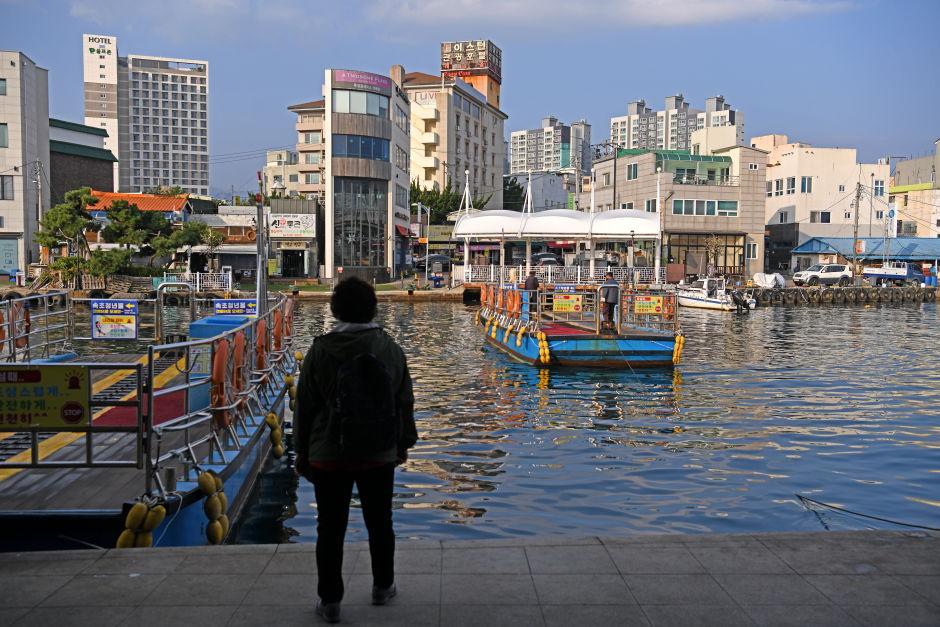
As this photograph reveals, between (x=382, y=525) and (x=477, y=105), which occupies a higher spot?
(x=477, y=105)

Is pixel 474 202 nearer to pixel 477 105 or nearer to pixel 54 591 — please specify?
pixel 477 105

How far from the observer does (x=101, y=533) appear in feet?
19.9

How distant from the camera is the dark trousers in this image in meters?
4.46

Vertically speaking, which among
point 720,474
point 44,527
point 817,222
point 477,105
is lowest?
point 720,474

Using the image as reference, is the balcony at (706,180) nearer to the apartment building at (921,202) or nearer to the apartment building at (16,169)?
the apartment building at (921,202)

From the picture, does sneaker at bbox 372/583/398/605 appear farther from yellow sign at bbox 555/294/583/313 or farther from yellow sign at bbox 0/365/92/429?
yellow sign at bbox 555/294/583/313

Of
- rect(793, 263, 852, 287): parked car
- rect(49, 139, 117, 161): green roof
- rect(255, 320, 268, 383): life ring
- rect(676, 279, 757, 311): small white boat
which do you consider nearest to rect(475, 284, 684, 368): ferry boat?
rect(255, 320, 268, 383): life ring

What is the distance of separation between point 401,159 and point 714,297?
30.9m

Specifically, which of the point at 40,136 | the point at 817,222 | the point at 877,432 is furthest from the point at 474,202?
the point at 877,432

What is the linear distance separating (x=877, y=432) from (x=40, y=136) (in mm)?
60605

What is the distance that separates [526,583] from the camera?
4.74m

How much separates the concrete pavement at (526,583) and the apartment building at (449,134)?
77.8 meters

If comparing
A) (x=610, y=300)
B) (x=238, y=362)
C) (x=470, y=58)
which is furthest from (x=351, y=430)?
(x=470, y=58)

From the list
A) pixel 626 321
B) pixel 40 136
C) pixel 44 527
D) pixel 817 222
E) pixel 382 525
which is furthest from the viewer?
pixel 817 222
